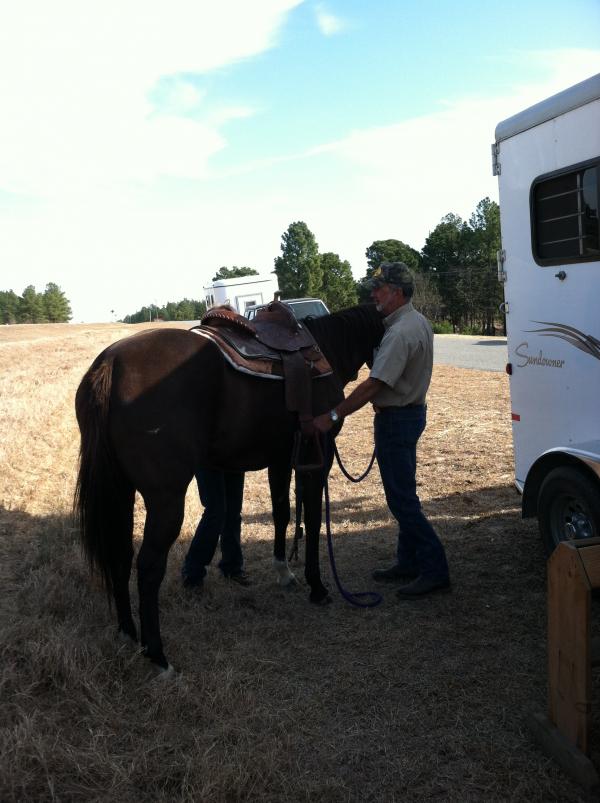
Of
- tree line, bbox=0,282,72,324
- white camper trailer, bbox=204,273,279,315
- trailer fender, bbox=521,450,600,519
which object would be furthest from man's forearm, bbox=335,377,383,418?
tree line, bbox=0,282,72,324

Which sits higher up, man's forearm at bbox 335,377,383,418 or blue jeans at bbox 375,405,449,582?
man's forearm at bbox 335,377,383,418

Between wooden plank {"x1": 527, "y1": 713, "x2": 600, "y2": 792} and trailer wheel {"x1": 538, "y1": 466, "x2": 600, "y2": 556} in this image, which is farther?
trailer wheel {"x1": 538, "y1": 466, "x2": 600, "y2": 556}

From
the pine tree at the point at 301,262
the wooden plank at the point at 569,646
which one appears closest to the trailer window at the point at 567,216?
the wooden plank at the point at 569,646

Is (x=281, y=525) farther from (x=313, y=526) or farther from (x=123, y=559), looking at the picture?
(x=123, y=559)

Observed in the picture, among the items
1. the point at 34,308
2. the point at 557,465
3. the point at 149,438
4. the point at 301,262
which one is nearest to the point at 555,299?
the point at 557,465

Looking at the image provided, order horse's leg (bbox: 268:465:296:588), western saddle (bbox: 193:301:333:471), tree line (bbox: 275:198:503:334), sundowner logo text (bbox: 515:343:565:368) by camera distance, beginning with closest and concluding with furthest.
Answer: western saddle (bbox: 193:301:333:471) → sundowner logo text (bbox: 515:343:565:368) → horse's leg (bbox: 268:465:296:588) → tree line (bbox: 275:198:503:334)

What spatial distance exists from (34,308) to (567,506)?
88.0 metres

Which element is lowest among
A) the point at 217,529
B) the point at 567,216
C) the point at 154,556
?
the point at 217,529

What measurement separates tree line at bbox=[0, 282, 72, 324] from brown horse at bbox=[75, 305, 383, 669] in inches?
3410

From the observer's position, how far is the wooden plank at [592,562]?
7.66 feet

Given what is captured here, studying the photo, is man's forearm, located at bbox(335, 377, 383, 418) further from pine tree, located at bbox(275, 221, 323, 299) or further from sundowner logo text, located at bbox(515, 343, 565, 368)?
pine tree, located at bbox(275, 221, 323, 299)

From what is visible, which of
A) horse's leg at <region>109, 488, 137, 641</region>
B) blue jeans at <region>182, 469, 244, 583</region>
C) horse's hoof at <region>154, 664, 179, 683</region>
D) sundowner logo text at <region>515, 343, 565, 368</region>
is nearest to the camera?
horse's hoof at <region>154, 664, 179, 683</region>

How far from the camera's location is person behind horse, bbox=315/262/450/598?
151 inches

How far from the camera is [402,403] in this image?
396 cm
